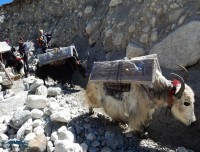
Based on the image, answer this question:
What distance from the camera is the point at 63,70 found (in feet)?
26.2

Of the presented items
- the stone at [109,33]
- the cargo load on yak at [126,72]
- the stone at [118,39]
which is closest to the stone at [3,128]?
the cargo load on yak at [126,72]

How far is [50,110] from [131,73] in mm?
1393

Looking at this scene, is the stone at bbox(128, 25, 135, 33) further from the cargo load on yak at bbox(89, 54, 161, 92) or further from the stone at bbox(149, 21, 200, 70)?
the cargo load on yak at bbox(89, 54, 161, 92)

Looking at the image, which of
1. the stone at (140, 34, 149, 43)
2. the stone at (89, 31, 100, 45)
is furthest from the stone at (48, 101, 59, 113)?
the stone at (89, 31, 100, 45)

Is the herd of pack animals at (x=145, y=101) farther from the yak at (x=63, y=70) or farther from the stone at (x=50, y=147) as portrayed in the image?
the yak at (x=63, y=70)

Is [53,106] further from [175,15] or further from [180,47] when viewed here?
[175,15]

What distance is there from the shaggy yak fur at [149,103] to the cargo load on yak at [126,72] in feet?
0.42

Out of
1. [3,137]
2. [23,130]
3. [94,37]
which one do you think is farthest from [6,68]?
[23,130]

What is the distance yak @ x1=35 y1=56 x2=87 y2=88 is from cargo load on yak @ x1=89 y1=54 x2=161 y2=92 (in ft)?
7.22

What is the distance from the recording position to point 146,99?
528 centimetres

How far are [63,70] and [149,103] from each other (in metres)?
3.07

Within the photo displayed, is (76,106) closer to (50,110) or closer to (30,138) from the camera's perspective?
(50,110)

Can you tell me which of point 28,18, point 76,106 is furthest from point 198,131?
point 28,18

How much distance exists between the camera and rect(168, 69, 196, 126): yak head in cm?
514
